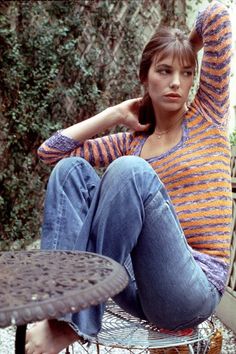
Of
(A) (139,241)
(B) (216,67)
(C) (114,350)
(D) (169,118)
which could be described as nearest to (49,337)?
(A) (139,241)

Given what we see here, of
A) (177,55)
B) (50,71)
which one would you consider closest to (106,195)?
(177,55)

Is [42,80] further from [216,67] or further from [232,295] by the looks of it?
[216,67]

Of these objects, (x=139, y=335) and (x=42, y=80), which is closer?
(x=139, y=335)

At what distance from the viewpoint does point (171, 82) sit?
1.37 m

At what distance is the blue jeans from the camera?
1073mm

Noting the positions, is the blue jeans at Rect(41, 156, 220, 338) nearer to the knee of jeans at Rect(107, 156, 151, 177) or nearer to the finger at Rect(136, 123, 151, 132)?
the knee of jeans at Rect(107, 156, 151, 177)

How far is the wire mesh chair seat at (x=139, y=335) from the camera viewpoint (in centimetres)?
121

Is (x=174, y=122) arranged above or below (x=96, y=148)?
above

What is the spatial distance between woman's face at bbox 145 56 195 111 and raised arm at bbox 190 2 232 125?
4 cm

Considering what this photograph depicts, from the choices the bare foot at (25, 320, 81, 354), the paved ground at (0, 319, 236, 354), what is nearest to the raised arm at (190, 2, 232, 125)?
the bare foot at (25, 320, 81, 354)

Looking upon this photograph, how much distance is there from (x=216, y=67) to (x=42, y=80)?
2.03m

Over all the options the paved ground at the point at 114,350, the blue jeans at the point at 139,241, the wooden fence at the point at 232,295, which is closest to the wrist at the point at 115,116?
the blue jeans at the point at 139,241

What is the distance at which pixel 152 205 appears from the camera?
109cm

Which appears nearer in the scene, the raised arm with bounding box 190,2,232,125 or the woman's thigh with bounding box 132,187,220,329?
the woman's thigh with bounding box 132,187,220,329
